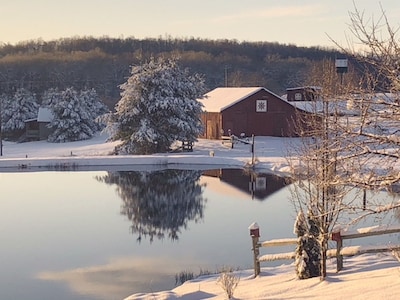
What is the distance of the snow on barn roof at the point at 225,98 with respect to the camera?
41688 mm

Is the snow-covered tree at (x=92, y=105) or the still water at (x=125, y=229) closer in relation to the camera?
the still water at (x=125, y=229)

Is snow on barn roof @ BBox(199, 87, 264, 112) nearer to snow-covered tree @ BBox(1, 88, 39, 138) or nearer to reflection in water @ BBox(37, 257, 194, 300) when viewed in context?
snow-covered tree @ BBox(1, 88, 39, 138)

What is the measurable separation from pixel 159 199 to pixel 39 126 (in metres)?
34.7

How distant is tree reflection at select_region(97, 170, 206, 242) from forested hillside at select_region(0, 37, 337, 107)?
1862 inches

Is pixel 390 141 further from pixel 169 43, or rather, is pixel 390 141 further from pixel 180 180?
pixel 169 43

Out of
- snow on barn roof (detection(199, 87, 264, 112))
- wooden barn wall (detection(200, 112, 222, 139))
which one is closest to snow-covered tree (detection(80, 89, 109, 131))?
snow on barn roof (detection(199, 87, 264, 112))

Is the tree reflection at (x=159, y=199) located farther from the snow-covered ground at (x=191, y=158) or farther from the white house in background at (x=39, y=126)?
the white house in background at (x=39, y=126)

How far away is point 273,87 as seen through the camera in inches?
3418

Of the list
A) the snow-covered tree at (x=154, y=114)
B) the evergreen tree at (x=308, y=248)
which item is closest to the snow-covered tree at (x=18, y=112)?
the snow-covered tree at (x=154, y=114)

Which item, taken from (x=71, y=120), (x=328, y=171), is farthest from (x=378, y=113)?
(x=71, y=120)

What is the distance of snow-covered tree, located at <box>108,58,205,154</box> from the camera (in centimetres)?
3622

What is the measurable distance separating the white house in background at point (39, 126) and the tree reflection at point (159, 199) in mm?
25663

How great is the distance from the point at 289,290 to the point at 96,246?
23.1 feet

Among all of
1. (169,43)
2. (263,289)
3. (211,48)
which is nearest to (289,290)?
(263,289)
